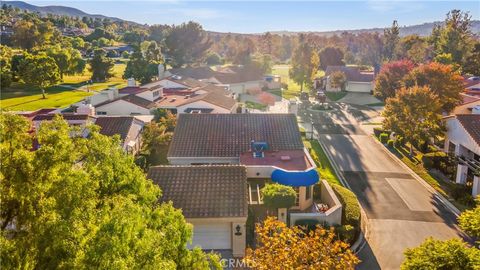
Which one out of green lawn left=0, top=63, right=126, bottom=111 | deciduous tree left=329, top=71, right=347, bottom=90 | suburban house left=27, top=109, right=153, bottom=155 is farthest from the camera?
deciduous tree left=329, top=71, right=347, bottom=90

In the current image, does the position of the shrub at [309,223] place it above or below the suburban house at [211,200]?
below

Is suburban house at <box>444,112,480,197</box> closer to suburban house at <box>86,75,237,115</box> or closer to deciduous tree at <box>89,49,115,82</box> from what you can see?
suburban house at <box>86,75,237,115</box>

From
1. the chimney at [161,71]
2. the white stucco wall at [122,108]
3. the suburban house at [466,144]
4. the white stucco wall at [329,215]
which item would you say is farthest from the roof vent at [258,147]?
the chimney at [161,71]

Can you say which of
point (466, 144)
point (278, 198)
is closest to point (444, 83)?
point (466, 144)

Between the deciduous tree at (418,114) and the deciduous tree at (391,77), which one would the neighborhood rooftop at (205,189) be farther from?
the deciduous tree at (391,77)

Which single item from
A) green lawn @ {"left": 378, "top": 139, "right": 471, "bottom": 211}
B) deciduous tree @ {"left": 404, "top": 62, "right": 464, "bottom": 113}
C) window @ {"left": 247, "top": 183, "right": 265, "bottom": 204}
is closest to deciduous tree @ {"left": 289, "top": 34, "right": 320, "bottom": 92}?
deciduous tree @ {"left": 404, "top": 62, "right": 464, "bottom": 113}

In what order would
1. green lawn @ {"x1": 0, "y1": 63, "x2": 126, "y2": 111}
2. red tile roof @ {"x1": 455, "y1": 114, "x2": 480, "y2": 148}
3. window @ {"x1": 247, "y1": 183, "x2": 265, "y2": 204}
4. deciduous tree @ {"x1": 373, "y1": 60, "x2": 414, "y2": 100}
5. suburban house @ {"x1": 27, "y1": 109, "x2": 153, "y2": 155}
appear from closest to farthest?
window @ {"x1": 247, "y1": 183, "x2": 265, "y2": 204}
red tile roof @ {"x1": 455, "y1": 114, "x2": 480, "y2": 148}
suburban house @ {"x1": 27, "y1": 109, "x2": 153, "y2": 155}
deciduous tree @ {"x1": 373, "y1": 60, "x2": 414, "y2": 100}
green lawn @ {"x1": 0, "y1": 63, "x2": 126, "y2": 111}

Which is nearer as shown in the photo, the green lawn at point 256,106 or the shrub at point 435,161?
the shrub at point 435,161
